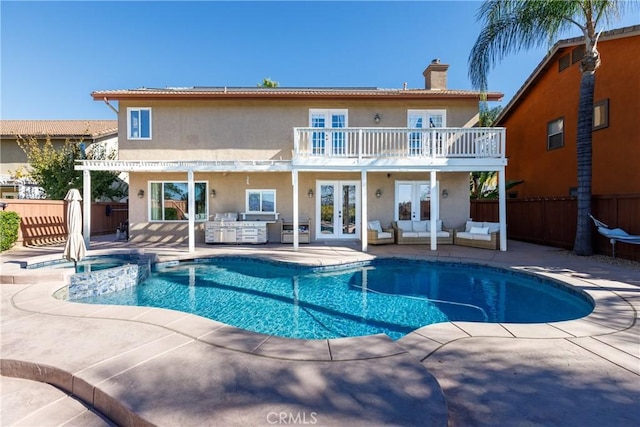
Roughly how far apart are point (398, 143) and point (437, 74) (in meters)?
4.65

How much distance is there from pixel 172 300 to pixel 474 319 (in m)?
5.75

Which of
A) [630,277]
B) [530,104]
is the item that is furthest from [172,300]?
[530,104]

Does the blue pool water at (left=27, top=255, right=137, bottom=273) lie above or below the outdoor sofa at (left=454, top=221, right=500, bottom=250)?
below

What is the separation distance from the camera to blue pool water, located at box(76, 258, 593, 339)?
16.7ft

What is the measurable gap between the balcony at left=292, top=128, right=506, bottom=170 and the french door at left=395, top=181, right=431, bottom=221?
153 cm

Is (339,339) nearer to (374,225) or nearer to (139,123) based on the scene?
(374,225)

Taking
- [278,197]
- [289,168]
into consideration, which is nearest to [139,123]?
[278,197]

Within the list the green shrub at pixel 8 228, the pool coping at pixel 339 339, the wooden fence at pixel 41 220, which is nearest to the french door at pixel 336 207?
the pool coping at pixel 339 339

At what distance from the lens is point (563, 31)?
9.00 m

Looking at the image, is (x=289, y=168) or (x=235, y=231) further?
(x=235, y=231)

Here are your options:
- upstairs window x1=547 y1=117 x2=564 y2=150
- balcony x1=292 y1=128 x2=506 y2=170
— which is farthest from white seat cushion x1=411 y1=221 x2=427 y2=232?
upstairs window x1=547 y1=117 x2=564 y2=150

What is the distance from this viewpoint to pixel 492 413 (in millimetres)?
2309

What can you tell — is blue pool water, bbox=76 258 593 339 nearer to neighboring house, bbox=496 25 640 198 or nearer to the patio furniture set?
the patio furniture set

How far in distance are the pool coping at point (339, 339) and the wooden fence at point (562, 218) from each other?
4.76m
